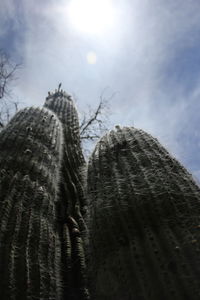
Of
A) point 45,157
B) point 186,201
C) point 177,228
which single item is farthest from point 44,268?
point 45,157

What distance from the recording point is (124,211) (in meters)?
1.42

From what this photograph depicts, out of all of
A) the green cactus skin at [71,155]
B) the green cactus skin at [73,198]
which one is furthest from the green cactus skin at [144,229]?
the green cactus skin at [71,155]

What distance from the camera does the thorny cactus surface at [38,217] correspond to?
1.35m

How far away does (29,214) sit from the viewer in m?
1.63

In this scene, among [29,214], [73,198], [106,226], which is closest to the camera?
[106,226]

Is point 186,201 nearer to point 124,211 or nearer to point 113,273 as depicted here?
point 124,211

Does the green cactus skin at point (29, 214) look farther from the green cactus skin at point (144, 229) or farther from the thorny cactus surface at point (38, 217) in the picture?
the green cactus skin at point (144, 229)

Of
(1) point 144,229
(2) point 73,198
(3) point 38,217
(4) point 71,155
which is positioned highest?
(4) point 71,155

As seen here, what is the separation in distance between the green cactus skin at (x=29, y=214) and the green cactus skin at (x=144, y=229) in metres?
0.26

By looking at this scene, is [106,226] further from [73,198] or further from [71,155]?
[71,155]

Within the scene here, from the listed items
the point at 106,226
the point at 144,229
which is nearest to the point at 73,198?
the point at 106,226

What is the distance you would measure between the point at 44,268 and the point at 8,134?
136 centimetres

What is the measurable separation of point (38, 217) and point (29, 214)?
0.06m

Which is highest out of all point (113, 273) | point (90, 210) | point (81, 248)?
point (90, 210)
